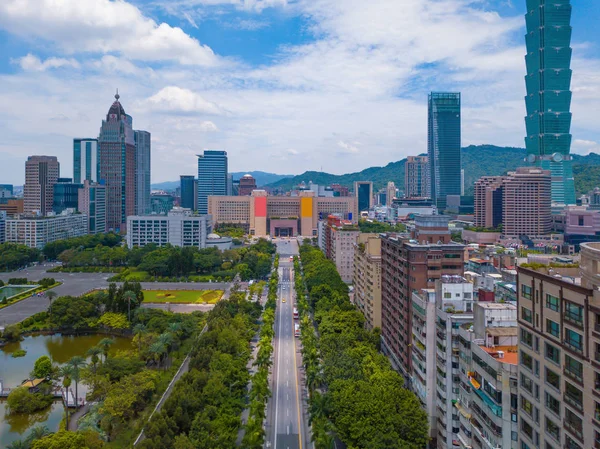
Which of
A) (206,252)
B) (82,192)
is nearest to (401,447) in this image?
(206,252)

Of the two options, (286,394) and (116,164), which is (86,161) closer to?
(116,164)

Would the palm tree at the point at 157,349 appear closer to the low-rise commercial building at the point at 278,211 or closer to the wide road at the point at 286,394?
the wide road at the point at 286,394

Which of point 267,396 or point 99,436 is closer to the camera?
point 99,436

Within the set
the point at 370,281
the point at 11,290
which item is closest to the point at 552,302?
the point at 370,281

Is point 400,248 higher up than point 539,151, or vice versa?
point 539,151

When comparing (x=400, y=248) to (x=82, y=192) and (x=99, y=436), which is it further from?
(x=82, y=192)

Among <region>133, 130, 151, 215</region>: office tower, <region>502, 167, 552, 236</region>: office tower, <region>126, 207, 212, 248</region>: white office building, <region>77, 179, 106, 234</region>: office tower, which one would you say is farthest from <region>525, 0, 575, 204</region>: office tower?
<region>133, 130, 151, 215</region>: office tower

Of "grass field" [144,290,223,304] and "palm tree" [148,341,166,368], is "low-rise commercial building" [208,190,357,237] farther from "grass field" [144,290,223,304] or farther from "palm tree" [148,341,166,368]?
"palm tree" [148,341,166,368]
